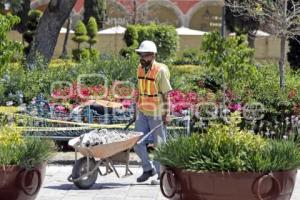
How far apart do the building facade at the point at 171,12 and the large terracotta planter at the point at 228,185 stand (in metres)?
44.4

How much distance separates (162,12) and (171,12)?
25.7 inches

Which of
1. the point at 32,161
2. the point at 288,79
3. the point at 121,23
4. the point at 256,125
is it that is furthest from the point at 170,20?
the point at 32,161

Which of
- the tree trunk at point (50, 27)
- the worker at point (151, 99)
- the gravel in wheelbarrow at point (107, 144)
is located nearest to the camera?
the gravel in wheelbarrow at point (107, 144)

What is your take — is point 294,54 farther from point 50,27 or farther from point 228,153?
point 228,153

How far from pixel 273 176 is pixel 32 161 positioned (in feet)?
6.64

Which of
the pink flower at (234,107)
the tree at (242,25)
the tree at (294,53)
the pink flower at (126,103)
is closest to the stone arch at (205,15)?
the tree at (242,25)

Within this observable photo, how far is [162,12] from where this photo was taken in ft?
184

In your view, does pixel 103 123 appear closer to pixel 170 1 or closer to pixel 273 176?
pixel 273 176

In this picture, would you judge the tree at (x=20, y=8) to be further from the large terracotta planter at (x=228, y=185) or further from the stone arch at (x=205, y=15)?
the large terracotta planter at (x=228, y=185)

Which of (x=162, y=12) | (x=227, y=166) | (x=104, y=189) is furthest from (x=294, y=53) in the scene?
(x=162, y=12)

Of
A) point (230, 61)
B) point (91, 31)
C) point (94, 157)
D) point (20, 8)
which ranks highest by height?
point (20, 8)

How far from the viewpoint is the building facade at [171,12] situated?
167 feet

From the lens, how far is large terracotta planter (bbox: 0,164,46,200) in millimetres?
6297

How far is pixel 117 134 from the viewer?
8.88 m
